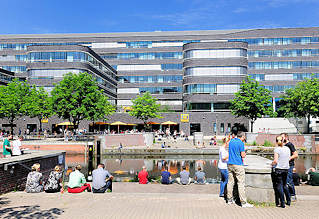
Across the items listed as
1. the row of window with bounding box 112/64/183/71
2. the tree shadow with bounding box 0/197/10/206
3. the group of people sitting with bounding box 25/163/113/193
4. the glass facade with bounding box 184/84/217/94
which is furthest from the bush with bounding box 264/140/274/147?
the row of window with bounding box 112/64/183/71

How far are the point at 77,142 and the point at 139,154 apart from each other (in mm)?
8188

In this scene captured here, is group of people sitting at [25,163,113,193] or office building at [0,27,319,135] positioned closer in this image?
group of people sitting at [25,163,113,193]

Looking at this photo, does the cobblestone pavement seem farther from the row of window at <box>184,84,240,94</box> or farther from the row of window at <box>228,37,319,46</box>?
the row of window at <box>228,37,319,46</box>

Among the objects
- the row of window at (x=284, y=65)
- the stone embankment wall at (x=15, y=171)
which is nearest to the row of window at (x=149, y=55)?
the row of window at (x=284, y=65)

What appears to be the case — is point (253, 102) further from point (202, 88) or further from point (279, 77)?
point (279, 77)

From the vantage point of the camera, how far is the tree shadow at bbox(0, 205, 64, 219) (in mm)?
7340

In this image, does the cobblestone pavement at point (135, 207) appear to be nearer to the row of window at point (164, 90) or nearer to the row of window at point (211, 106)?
the row of window at point (211, 106)

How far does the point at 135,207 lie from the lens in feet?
26.5

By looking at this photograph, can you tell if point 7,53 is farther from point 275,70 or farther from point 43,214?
point 43,214

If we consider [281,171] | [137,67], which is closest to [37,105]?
[137,67]

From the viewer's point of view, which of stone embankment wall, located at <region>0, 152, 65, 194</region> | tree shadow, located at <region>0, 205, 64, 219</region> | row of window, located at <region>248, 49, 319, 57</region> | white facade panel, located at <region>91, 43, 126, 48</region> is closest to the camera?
tree shadow, located at <region>0, 205, 64, 219</region>

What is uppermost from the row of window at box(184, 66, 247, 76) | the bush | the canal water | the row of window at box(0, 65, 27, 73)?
the row of window at box(0, 65, 27, 73)

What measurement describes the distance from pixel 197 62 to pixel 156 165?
3906 cm

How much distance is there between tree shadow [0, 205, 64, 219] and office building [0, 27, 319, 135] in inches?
2142
